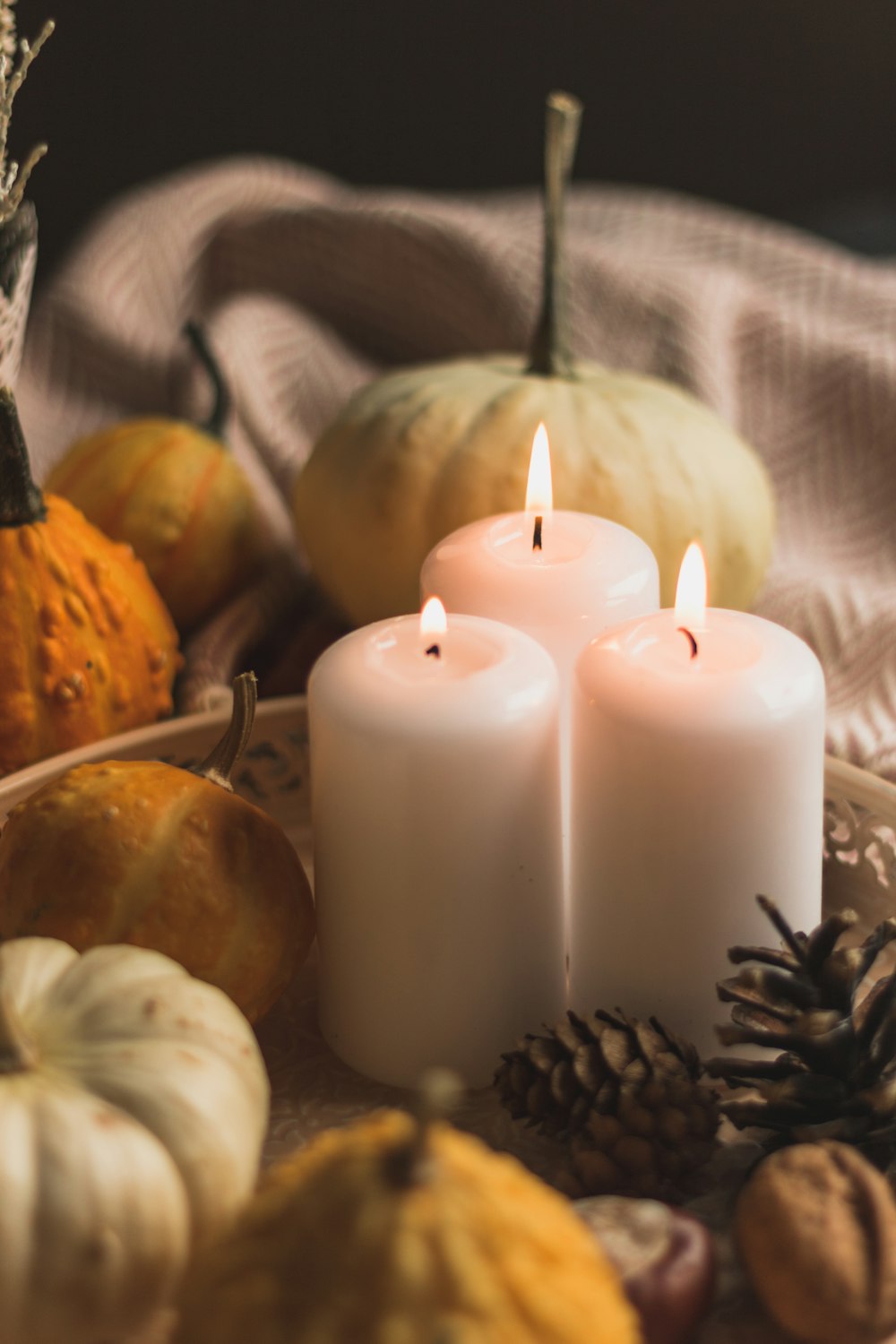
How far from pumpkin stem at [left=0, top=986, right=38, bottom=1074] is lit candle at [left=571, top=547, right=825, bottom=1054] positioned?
Answer: 26 cm

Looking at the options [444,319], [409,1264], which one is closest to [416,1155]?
[409,1264]

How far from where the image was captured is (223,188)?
62.0 inches

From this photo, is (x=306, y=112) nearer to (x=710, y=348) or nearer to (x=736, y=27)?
(x=736, y=27)

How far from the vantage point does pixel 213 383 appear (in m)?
1.27

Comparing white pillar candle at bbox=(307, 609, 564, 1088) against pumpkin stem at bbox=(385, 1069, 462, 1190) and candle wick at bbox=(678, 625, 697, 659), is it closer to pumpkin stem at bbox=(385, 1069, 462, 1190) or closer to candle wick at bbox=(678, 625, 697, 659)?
candle wick at bbox=(678, 625, 697, 659)

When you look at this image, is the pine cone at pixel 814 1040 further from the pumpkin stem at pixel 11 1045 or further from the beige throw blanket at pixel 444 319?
the beige throw blanket at pixel 444 319

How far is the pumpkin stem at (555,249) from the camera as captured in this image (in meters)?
0.99

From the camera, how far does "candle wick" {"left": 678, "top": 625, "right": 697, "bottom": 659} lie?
63 centimetres

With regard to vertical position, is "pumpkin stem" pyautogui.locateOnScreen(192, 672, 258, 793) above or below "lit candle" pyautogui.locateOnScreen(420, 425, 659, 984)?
below

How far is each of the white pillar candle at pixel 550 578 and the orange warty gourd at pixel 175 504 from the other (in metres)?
0.37

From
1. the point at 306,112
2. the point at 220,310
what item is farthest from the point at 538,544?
the point at 306,112

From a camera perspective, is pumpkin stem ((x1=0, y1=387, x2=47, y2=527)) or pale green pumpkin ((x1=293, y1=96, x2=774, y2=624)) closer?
pumpkin stem ((x1=0, y1=387, x2=47, y2=527))

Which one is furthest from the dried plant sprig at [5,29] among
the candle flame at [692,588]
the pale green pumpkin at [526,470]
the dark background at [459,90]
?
the dark background at [459,90]

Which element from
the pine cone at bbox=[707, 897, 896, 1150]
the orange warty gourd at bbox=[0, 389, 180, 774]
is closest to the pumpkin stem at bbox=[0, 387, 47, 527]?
the orange warty gourd at bbox=[0, 389, 180, 774]
